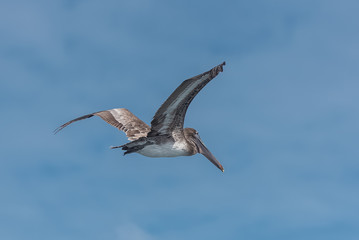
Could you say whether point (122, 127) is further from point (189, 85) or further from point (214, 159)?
point (189, 85)

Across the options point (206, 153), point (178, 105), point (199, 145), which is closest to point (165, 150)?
point (199, 145)

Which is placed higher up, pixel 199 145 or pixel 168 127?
pixel 199 145

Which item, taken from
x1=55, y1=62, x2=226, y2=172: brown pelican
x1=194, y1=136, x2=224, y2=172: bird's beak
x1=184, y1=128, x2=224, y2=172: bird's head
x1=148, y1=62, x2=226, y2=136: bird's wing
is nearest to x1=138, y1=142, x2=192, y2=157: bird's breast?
x1=55, y1=62, x2=226, y2=172: brown pelican

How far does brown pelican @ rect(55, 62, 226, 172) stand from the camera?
46.1 ft

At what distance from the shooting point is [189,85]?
1378 centimetres

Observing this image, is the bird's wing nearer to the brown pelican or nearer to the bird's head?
the brown pelican

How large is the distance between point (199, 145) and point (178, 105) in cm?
337

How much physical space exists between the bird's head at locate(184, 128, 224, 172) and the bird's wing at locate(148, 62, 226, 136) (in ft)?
6.05

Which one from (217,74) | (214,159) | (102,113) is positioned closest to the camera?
(217,74)

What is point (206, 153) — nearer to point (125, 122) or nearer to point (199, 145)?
point (199, 145)

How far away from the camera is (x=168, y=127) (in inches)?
634

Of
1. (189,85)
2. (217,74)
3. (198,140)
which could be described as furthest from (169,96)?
(198,140)

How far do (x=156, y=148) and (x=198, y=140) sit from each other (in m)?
2.19

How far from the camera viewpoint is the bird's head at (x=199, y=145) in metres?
18.0
